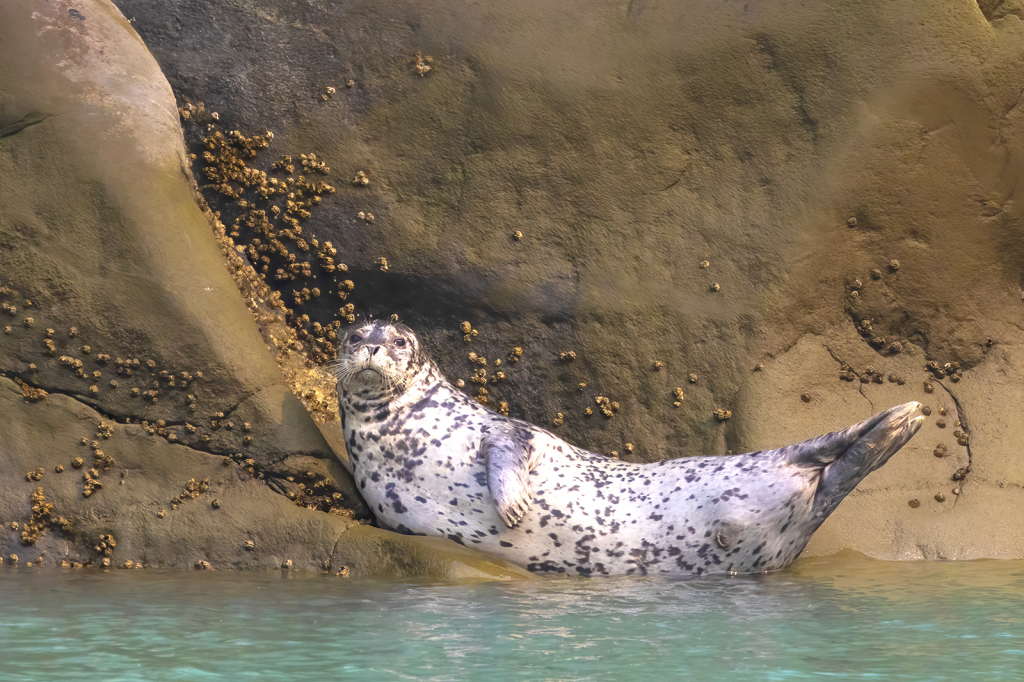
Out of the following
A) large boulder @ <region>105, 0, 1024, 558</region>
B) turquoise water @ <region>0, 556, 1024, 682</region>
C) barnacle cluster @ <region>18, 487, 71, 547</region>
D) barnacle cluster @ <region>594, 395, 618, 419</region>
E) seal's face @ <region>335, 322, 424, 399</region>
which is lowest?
turquoise water @ <region>0, 556, 1024, 682</region>

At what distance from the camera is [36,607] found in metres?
4.05

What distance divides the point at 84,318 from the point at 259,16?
90.8 inches

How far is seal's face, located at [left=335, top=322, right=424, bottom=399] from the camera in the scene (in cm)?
574

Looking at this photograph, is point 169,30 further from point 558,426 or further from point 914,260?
point 914,260

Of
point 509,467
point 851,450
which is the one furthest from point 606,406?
point 851,450

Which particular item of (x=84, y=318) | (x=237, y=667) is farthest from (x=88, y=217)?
(x=237, y=667)

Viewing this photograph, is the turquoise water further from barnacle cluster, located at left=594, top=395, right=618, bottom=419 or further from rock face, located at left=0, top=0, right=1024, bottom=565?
barnacle cluster, located at left=594, top=395, right=618, bottom=419

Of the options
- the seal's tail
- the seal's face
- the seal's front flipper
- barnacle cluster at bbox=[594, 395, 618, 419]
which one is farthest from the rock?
the seal's tail

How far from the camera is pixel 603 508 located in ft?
18.1

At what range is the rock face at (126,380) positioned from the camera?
5496 millimetres

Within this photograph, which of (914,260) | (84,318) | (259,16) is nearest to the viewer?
(84,318)

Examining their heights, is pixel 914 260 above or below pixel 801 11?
below

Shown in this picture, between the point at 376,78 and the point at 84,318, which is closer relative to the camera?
the point at 84,318

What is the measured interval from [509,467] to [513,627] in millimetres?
1688
